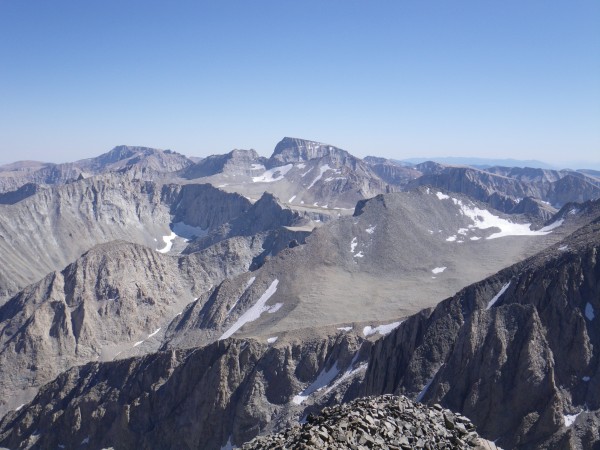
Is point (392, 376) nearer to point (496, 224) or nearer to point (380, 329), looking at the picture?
point (380, 329)

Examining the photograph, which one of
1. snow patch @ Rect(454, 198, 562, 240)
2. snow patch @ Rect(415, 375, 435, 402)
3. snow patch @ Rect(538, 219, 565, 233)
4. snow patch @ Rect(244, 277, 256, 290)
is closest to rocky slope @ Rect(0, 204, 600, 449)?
snow patch @ Rect(415, 375, 435, 402)

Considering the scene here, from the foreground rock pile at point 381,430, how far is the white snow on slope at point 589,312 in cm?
4062

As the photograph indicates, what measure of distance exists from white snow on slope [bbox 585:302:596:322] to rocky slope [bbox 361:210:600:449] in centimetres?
10

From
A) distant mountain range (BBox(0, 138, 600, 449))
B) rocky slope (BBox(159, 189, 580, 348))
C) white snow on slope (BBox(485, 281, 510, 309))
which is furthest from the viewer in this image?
rocky slope (BBox(159, 189, 580, 348))

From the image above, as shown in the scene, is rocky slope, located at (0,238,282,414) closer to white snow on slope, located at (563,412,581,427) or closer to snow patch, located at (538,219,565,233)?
snow patch, located at (538,219,565,233)

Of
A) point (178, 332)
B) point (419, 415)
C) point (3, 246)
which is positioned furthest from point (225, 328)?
point (3, 246)

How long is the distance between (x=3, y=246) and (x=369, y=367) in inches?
6671

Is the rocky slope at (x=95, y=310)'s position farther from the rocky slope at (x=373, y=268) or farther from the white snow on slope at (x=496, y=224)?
the white snow on slope at (x=496, y=224)

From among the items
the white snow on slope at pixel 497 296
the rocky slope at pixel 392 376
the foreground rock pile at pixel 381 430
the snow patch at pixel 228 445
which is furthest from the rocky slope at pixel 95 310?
the foreground rock pile at pixel 381 430

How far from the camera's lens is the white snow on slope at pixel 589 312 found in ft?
203

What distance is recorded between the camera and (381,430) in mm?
24391

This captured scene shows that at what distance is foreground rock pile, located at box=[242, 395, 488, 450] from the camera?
22.8 meters

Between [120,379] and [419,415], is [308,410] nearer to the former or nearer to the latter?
[120,379]

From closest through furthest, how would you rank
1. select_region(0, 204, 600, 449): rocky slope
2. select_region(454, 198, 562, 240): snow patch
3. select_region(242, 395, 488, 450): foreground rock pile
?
select_region(242, 395, 488, 450): foreground rock pile, select_region(0, 204, 600, 449): rocky slope, select_region(454, 198, 562, 240): snow patch
